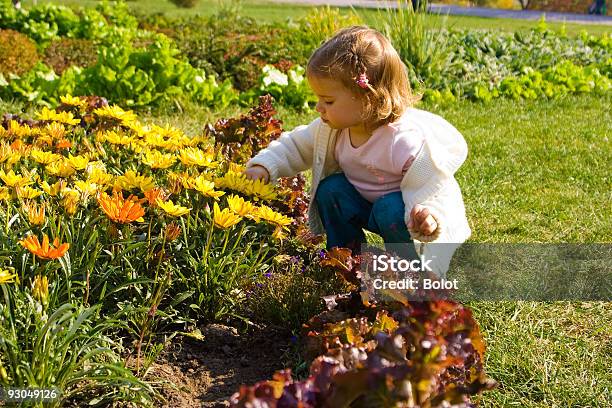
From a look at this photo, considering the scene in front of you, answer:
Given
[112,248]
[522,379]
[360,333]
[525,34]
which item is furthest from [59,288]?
[525,34]

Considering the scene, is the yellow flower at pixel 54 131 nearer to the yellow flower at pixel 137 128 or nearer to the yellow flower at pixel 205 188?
the yellow flower at pixel 137 128

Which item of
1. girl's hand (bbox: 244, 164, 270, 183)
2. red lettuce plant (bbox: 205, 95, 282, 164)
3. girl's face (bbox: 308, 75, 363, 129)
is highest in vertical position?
girl's face (bbox: 308, 75, 363, 129)

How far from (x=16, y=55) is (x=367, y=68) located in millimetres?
5193

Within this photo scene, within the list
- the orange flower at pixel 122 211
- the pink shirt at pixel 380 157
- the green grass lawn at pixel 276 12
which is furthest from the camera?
the green grass lawn at pixel 276 12

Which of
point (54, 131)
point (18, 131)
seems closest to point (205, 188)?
point (54, 131)

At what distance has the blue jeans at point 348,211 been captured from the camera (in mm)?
3264

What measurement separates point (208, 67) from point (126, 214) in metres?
5.61

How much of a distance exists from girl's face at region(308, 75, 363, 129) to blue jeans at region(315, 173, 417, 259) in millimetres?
332

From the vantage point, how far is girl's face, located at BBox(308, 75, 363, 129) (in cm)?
319

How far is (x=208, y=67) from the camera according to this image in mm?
7836

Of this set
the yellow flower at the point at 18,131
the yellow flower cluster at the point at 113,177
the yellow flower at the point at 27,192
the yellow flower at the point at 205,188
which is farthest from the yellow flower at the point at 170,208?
the yellow flower at the point at 18,131

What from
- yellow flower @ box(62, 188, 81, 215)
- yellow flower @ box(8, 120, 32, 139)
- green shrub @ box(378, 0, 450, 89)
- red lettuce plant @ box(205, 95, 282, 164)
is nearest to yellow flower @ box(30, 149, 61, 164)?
yellow flower @ box(62, 188, 81, 215)

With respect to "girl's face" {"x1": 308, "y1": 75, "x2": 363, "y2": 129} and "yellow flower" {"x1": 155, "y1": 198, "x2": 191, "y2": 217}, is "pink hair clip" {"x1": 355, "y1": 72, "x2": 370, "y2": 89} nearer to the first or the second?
"girl's face" {"x1": 308, "y1": 75, "x2": 363, "y2": 129}

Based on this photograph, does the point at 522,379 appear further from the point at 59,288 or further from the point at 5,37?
the point at 5,37
